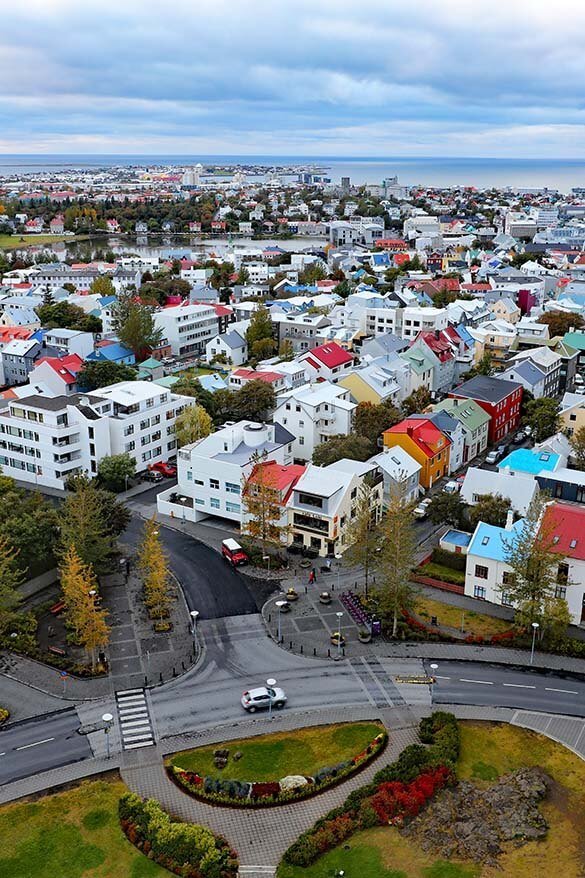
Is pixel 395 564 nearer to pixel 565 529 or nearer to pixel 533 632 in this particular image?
pixel 533 632

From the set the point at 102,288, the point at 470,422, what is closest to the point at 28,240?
the point at 102,288

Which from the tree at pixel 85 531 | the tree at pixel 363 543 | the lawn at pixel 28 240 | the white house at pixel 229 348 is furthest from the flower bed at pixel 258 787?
the lawn at pixel 28 240

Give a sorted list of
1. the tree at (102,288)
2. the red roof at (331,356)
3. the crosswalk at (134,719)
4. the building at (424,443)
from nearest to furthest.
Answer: the crosswalk at (134,719)
the building at (424,443)
the red roof at (331,356)
the tree at (102,288)

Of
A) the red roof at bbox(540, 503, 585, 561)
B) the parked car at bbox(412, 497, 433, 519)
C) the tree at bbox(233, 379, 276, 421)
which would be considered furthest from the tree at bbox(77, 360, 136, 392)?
the red roof at bbox(540, 503, 585, 561)

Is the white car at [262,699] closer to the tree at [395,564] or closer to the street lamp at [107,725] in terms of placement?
the street lamp at [107,725]

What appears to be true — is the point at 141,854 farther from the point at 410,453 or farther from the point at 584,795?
the point at 410,453

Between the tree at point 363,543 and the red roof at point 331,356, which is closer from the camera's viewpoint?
the tree at point 363,543

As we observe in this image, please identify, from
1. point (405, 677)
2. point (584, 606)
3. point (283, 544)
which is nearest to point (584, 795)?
point (405, 677)

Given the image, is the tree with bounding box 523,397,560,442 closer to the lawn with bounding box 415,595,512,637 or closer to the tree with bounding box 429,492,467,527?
the tree with bounding box 429,492,467,527
